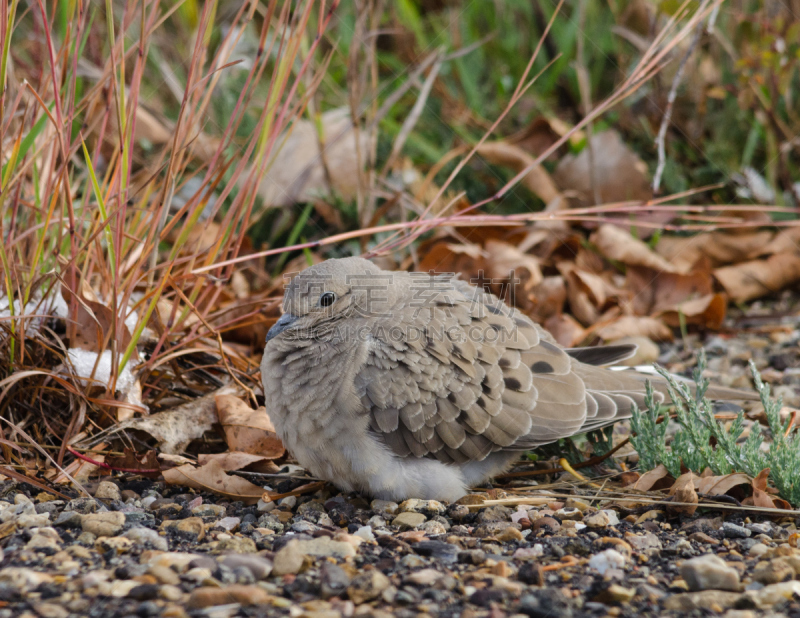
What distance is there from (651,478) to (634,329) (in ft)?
5.90

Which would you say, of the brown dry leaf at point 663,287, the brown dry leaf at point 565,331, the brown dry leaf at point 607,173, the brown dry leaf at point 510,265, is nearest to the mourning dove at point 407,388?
the brown dry leaf at point 565,331

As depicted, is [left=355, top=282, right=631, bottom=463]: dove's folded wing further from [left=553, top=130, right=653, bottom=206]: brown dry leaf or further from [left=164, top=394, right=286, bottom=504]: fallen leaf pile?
[left=553, top=130, right=653, bottom=206]: brown dry leaf

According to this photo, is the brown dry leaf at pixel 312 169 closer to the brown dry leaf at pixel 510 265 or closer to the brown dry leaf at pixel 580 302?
the brown dry leaf at pixel 510 265

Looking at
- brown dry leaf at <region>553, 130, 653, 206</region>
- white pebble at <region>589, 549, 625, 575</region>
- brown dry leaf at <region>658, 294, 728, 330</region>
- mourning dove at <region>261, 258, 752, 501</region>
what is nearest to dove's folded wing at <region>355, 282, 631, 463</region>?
mourning dove at <region>261, 258, 752, 501</region>

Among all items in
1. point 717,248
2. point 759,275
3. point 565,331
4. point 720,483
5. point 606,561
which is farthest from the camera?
point 717,248

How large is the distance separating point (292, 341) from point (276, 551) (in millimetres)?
982

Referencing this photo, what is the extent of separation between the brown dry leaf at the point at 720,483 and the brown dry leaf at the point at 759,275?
248 centimetres

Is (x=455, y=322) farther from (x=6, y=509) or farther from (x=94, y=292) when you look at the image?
(x=6, y=509)

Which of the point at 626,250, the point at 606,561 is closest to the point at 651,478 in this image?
the point at 606,561

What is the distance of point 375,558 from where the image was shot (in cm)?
235

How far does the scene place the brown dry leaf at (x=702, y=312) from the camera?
4.62 m

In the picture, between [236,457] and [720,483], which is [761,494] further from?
[236,457]

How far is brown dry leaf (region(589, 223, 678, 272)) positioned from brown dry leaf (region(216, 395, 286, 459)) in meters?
2.68

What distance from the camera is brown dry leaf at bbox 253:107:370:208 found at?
5.17 m
